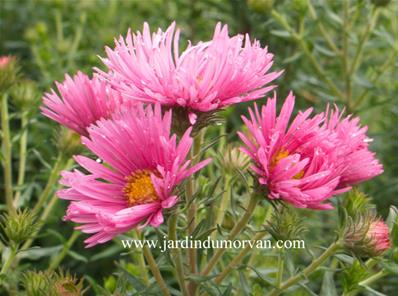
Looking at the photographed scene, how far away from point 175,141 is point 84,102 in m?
0.22

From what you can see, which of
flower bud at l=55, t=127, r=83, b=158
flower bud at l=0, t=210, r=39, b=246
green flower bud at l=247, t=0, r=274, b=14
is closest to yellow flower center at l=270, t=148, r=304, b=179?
flower bud at l=0, t=210, r=39, b=246

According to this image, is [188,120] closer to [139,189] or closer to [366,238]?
[139,189]

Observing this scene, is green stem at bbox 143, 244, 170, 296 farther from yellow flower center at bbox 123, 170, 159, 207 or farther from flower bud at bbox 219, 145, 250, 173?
flower bud at bbox 219, 145, 250, 173

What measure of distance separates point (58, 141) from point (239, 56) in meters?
0.54

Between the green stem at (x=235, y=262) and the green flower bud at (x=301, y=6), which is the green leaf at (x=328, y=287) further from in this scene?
the green flower bud at (x=301, y=6)

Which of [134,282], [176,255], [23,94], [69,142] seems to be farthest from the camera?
[23,94]

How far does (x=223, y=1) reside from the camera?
214cm

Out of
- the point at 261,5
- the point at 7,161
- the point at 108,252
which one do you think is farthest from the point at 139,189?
the point at 261,5

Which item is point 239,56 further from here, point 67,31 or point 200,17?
point 67,31

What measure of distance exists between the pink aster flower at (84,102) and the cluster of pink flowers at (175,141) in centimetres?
5

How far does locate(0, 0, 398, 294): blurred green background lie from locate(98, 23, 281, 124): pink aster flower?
59 cm

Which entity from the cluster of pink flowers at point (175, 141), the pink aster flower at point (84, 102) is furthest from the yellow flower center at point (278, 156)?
the pink aster flower at point (84, 102)

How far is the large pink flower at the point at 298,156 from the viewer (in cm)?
83

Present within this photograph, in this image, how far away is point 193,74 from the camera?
33.9 inches
